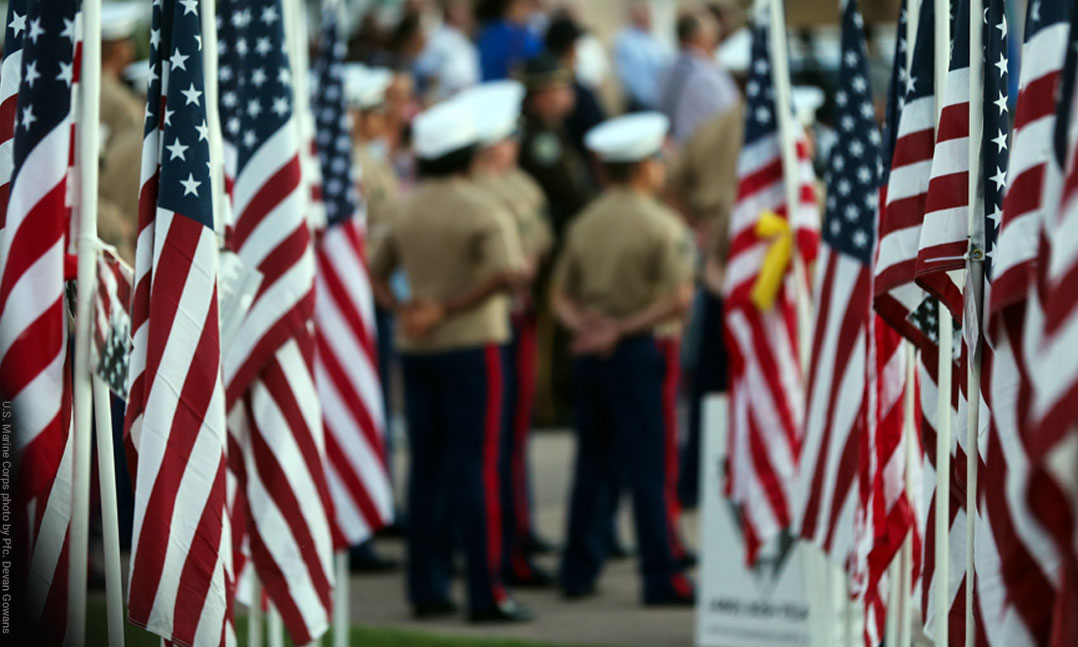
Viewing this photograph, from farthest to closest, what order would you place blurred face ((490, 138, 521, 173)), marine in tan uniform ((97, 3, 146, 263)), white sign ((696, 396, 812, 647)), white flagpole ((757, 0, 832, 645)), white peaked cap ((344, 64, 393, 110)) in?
white peaked cap ((344, 64, 393, 110)) → blurred face ((490, 138, 521, 173)) → white sign ((696, 396, 812, 647)) → marine in tan uniform ((97, 3, 146, 263)) → white flagpole ((757, 0, 832, 645))

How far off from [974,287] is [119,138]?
476 cm

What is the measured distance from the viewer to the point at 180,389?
4691mm

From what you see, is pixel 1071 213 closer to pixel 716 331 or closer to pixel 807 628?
pixel 807 628

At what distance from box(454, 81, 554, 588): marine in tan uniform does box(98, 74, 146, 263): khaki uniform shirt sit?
186cm

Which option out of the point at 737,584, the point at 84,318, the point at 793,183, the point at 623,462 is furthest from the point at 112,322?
the point at 623,462

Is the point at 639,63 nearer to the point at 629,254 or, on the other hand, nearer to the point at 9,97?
the point at 629,254

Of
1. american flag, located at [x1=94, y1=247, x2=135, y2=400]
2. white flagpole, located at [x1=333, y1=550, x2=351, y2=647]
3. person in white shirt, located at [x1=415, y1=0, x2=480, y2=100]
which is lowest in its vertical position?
white flagpole, located at [x1=333, y1=550, x2=351, y2=647]

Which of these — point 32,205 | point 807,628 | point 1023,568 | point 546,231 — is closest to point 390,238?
point 546,231

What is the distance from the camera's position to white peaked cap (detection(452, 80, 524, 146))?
902cm

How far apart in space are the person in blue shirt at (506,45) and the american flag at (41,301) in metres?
10.4

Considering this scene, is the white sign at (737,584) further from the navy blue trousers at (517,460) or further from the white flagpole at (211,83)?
the white flagpole at (211,83)

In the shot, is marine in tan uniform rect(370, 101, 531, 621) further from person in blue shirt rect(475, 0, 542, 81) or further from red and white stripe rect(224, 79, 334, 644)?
person in blue shirt rect(475, 0, 542, 81)

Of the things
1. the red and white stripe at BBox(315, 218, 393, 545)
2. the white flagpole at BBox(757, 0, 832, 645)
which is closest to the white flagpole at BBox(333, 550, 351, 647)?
the red and white stripe at BBox(315, 218, 393, 545)

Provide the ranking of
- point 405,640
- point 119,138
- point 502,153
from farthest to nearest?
point 502,153
point 405,640
point 119,138
